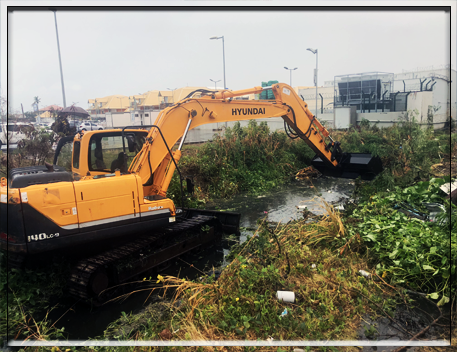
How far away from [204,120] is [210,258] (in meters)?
2.96

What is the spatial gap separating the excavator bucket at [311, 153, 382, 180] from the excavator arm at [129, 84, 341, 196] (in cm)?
64

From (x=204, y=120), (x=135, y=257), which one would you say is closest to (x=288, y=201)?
(x=204, y=120)

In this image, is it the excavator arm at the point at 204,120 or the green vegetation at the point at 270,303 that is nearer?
the green vegetation at the point at 270,303

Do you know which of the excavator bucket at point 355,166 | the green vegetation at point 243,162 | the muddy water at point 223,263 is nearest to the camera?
the muddy water at point 223,263

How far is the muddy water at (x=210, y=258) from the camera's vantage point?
4.20 m

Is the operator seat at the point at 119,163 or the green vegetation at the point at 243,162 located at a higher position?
the operator seat at the point at 119,163

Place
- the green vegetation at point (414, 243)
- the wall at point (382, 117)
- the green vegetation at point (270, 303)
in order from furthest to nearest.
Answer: the wall at point (382, 117) → the green vegetation at point (414, 243) → the green vegetation at point (270, 303)

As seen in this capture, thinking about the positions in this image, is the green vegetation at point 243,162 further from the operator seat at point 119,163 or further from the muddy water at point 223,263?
the operator seat at point 119,163

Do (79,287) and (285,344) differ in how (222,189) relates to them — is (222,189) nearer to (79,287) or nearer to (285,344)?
(79,287)

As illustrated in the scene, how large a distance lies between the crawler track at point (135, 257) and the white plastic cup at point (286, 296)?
92.3 inches

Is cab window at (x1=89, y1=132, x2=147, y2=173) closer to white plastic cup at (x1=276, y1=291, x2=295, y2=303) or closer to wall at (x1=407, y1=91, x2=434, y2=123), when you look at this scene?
white plastic cup at (x1=276, y1=291, x2=295, y2=303)

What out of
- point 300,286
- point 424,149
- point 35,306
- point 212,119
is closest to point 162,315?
point 300,286

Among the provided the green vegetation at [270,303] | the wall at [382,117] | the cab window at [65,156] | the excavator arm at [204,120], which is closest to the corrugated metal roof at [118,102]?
the excavator arm at [204,120]

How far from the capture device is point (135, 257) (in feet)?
16.9
